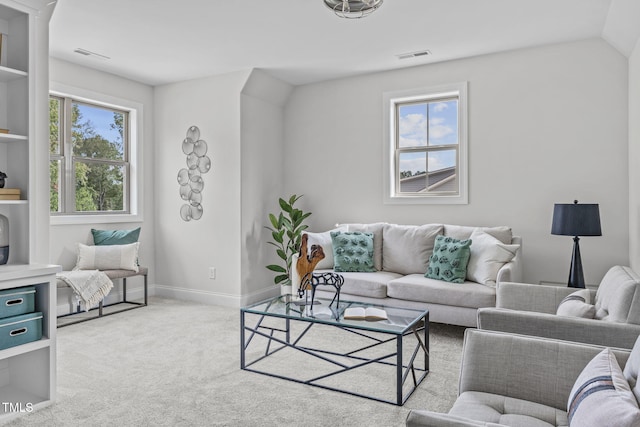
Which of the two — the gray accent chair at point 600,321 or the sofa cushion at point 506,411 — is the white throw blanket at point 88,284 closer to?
the gray accent chair at point 600,321

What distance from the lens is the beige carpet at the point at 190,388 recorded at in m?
2.41

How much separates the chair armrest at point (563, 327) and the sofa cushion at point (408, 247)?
75.9 inches

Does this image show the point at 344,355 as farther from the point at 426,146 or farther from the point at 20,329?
the point at 426,146

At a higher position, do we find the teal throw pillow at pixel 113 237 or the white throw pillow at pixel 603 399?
the teal throw pillow at pixel 113 237

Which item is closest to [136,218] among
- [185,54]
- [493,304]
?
[185,54]

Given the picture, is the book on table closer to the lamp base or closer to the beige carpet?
the beige carpet

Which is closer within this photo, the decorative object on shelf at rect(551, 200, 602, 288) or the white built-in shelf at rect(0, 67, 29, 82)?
the white built-in shelf at rect(0, 67, 29, 82)

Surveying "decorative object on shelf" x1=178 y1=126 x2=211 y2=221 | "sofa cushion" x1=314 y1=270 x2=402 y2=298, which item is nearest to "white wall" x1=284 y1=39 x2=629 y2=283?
"sofa cushion" x1=314 y1=270 x2=402 y2=298

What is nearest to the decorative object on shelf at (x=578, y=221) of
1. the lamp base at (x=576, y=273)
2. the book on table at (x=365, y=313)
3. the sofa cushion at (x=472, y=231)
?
the lamp base at (x=576, y=273)

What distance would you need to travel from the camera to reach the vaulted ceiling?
3307mm

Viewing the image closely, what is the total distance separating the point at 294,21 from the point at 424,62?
1.66 m

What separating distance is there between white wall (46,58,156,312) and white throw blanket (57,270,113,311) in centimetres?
41

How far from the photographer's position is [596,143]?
13.0 ft

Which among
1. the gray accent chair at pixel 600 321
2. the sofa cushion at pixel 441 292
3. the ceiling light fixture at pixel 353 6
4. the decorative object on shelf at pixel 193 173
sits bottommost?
the sofa cushion at pixel 441 292
